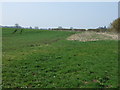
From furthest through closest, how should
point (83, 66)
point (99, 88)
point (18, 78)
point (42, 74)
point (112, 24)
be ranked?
1. point (112, 24)
2. point (83, 66)
3. point (42, 74)
4. point (18, 78)
5. point (99, 88)

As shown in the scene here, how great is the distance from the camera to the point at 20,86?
5957 mm

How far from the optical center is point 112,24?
63.7 metres

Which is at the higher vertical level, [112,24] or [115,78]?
[112,24]

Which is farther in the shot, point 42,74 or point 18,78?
point 42,74

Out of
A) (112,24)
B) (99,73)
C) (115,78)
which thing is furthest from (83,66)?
(112,24)

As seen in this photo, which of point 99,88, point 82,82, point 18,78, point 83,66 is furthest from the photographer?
point 83,66

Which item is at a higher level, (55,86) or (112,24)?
(112,24)

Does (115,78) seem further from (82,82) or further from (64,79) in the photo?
(64,79)

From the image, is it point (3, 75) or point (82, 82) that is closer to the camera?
point (82, 82)

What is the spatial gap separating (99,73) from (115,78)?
2.92ft

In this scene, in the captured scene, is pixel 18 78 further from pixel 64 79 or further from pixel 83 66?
pixel 83 66

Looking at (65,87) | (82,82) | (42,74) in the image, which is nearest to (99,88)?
(82,82)

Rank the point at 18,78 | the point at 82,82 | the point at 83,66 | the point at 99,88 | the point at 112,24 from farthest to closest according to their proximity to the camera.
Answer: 1. the point at 112,24
2. the point at 83,66
3. the point at 18,78
4. the point at 82,82
5. the point at 99,88

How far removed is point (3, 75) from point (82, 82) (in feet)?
12.9
